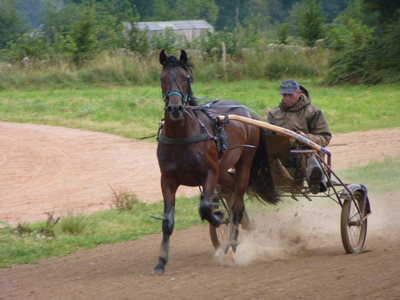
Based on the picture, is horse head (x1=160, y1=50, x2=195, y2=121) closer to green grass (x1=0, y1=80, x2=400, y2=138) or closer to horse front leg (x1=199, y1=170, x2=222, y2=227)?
horse front leg (x1=199, y1=170, x2=222, y2=227)

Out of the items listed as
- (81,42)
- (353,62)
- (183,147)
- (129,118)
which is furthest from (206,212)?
(81,42)

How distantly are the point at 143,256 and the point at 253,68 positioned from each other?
16572mm

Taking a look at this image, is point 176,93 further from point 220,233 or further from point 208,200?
point 220,233

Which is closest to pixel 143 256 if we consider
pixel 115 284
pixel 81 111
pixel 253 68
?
pixel 115 284

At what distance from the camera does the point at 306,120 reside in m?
6.61

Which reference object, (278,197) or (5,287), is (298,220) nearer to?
(278,197)

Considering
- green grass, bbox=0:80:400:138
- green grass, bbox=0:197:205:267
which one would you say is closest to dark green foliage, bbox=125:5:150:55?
green grass, bbox=0:80:400:138

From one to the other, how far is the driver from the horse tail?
238 millimetres

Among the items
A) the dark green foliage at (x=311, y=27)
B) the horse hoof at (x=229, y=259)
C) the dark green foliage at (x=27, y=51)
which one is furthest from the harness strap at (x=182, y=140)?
the dark green foliage at (x=311, y=27)

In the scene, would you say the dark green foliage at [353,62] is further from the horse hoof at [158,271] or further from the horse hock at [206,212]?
the horse hoof at [158,271]

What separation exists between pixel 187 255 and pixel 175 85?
1947 mm

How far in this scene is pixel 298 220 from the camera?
7.44 m

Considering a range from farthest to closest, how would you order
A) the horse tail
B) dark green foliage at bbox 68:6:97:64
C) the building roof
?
the building roof → dark green foliage at bbox 68:6:97:64 → the horse tail

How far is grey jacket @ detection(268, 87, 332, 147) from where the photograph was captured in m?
6.56
